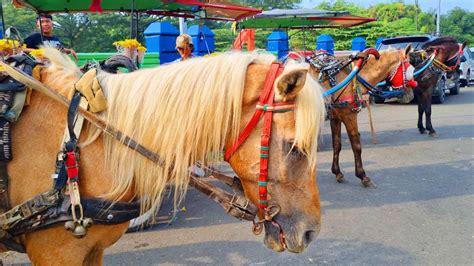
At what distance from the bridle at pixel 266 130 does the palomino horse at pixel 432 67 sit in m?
7.53

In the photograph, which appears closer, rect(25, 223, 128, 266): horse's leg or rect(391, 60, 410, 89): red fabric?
rect(25, 223, 128, 266): horse's leg

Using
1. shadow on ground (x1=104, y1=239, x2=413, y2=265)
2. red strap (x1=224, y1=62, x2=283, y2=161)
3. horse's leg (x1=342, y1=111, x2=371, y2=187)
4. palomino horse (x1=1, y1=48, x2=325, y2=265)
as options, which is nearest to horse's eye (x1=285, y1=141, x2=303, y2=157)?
palomino horse (x1=1, y1=48, x2=325, y2=265)

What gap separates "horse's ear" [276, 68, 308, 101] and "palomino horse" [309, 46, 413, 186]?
11.7 feet

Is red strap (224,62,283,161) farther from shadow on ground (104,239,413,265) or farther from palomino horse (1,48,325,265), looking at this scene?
shadow on ground (104,239,413,265)

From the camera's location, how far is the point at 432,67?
8359mm

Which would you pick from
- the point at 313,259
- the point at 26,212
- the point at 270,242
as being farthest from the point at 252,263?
the point at 26,212

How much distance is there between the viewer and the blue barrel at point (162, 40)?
7.27 m

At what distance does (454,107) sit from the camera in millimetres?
12148

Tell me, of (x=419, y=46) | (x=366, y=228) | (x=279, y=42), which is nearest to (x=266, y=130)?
(x=366, y=228)

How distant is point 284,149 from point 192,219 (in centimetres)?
295

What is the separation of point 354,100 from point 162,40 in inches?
153

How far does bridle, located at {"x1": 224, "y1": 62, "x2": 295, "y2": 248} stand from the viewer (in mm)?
1578

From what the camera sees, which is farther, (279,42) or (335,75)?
(279,42)

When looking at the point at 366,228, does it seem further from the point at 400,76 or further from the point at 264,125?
the point at 400,76
